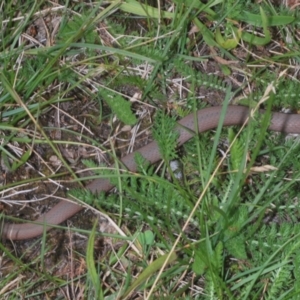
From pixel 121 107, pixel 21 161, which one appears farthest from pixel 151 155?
pixel 21 161

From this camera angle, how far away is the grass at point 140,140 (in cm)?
279

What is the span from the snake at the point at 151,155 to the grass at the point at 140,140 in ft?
0.15

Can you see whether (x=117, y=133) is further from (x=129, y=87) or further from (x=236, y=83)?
(x=236, y=83)

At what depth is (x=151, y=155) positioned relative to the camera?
299 centimetres

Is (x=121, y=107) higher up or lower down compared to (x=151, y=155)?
higher up

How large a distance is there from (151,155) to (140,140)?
0.43ft

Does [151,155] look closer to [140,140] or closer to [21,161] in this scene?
[140,140]

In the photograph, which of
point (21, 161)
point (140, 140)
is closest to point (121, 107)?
point (140, 140)

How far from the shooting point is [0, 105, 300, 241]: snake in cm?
295

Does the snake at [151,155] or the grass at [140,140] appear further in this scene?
the snake at [151,155]

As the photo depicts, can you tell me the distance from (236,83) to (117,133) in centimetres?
62

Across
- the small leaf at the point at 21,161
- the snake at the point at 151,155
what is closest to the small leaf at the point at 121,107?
the snake at the point at 151,155

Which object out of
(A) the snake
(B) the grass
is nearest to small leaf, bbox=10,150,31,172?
(B) the grass

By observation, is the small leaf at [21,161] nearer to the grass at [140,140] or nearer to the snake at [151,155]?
the grass at [140,140]
